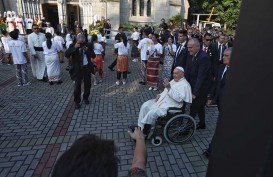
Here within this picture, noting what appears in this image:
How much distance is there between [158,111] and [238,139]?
3439 mm

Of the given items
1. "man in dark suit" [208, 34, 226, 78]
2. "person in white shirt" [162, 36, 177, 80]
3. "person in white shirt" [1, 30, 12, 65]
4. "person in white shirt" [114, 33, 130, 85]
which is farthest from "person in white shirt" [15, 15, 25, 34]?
"man in dark suit" [208, 34, 226, 78]

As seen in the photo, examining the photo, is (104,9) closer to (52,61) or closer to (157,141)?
(52,61)

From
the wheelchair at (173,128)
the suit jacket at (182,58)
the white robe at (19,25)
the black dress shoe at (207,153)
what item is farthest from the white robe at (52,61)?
the white robe at (19,25)

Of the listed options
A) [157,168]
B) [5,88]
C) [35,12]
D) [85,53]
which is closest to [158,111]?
[157,168]

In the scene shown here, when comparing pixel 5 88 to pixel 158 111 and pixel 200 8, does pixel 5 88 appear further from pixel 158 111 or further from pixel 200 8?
pixel 200 8

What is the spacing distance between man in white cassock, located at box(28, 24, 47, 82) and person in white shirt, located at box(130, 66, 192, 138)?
18.5ft

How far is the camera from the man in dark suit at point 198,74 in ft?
14.9

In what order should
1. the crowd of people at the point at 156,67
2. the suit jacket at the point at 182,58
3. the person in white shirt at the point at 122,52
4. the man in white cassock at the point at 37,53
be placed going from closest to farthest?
the crowd of people at the point at 156,67 → the suit jacket at the point at 182,58 → the person in white shirt at the point at 122,52 → the man in white cassock at the point at 37,53

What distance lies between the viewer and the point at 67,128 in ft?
17.1

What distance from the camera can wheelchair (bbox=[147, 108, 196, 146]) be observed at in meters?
4.30

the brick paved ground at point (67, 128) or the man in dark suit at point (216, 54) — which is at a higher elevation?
the man in dark suit at point (216, 54)

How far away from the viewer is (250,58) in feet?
2.84

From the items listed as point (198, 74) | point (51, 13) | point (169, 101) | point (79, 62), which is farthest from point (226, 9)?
point (169, 101)

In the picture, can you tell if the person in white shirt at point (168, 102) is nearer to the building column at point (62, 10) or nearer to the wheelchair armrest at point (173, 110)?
the wheelchair armrest at point (173, 110)
